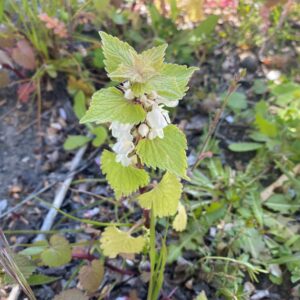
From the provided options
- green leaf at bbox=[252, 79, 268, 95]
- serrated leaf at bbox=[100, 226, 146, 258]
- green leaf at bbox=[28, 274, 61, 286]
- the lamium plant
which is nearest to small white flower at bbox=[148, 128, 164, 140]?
the lamium plant

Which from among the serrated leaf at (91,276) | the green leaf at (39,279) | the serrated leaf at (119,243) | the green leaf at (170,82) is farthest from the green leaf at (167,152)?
the green leaf at (39,279)

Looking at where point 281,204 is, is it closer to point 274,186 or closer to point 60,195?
point 274,186

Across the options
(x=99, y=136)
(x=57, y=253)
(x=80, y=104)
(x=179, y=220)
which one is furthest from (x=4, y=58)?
(x=179, y=220)

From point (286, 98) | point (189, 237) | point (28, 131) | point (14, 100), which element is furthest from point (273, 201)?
point (14, 100)

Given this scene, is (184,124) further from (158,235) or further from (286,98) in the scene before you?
(158,235)

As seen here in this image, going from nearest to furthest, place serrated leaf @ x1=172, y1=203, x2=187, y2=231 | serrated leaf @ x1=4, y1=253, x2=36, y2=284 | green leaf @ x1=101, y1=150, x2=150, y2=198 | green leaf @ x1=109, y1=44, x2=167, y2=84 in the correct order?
green leaf @ x1=109, y1=44, x2=167, y2=84
green leaf @ x1=101, y1=150, x2=150, y2=198
serrated leaf @ x1=4, y1=253, x2=36, y2=284
serrated leaf @ x1=172, y1=203, x2=187, y2=231

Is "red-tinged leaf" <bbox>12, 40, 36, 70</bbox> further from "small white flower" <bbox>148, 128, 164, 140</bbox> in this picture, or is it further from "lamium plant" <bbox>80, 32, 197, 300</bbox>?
"small white flower" <bbox>148, 128, 164, 140</bbox>
